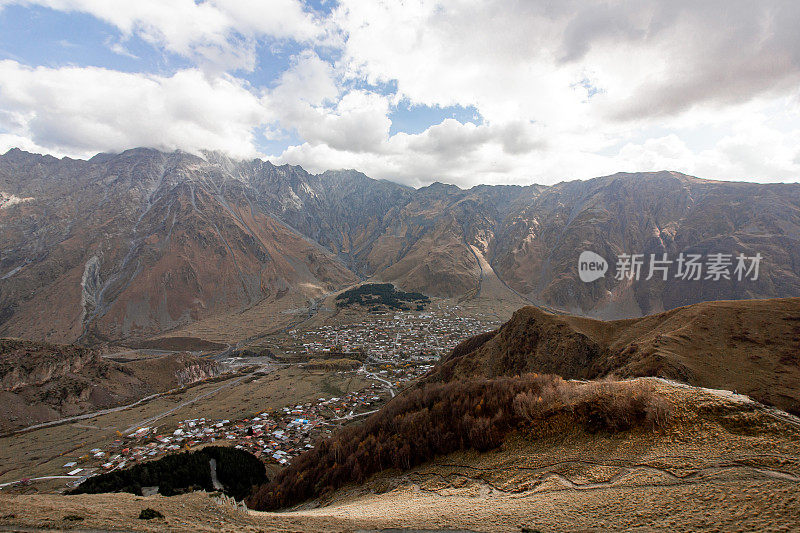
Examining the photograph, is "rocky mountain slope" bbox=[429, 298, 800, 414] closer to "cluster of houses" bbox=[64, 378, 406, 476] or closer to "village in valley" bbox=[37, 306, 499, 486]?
"cluster of houses" bbox=[64, 378, 406, 476]

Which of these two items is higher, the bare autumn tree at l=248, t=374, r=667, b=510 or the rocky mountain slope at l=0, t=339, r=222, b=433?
the bare autumn tree at l=248, t=374, r=667, b=510

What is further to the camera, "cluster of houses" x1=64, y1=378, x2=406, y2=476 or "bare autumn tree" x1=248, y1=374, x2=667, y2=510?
"cluster of houses" x1=64, y1=378, x2=406, y2=476

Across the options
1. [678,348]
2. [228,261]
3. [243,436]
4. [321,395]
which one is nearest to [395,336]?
[321,395]

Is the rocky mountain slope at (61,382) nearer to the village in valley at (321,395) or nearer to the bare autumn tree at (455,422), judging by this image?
the village in valley at (321,395)

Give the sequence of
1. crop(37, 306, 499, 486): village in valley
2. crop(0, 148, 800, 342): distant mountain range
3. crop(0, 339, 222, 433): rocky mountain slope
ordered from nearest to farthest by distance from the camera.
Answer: crop(37, 306, 499, 486): village in valley < crop(0, 339, 222, 433): rocky mountain slope < crop(0, 148, 800, 342): distant mountain range

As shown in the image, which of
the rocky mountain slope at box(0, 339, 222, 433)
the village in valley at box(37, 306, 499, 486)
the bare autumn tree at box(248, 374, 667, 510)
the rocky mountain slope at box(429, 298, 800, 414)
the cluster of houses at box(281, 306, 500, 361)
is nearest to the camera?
the bare autumn tree at box(248, 374, 667, 510)

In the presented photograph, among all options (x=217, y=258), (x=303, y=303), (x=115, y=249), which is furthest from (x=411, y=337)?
(x=115, y=249)

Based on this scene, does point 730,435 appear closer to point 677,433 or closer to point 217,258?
point 677,433

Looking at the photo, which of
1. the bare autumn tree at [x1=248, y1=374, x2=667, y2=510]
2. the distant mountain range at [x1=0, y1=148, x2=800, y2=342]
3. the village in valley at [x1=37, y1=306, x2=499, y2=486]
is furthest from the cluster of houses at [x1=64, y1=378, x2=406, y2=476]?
the distant mountain range at [x1=0, y1=148, x2=800, y2=342]

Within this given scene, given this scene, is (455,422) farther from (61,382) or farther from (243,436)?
(61,382)
